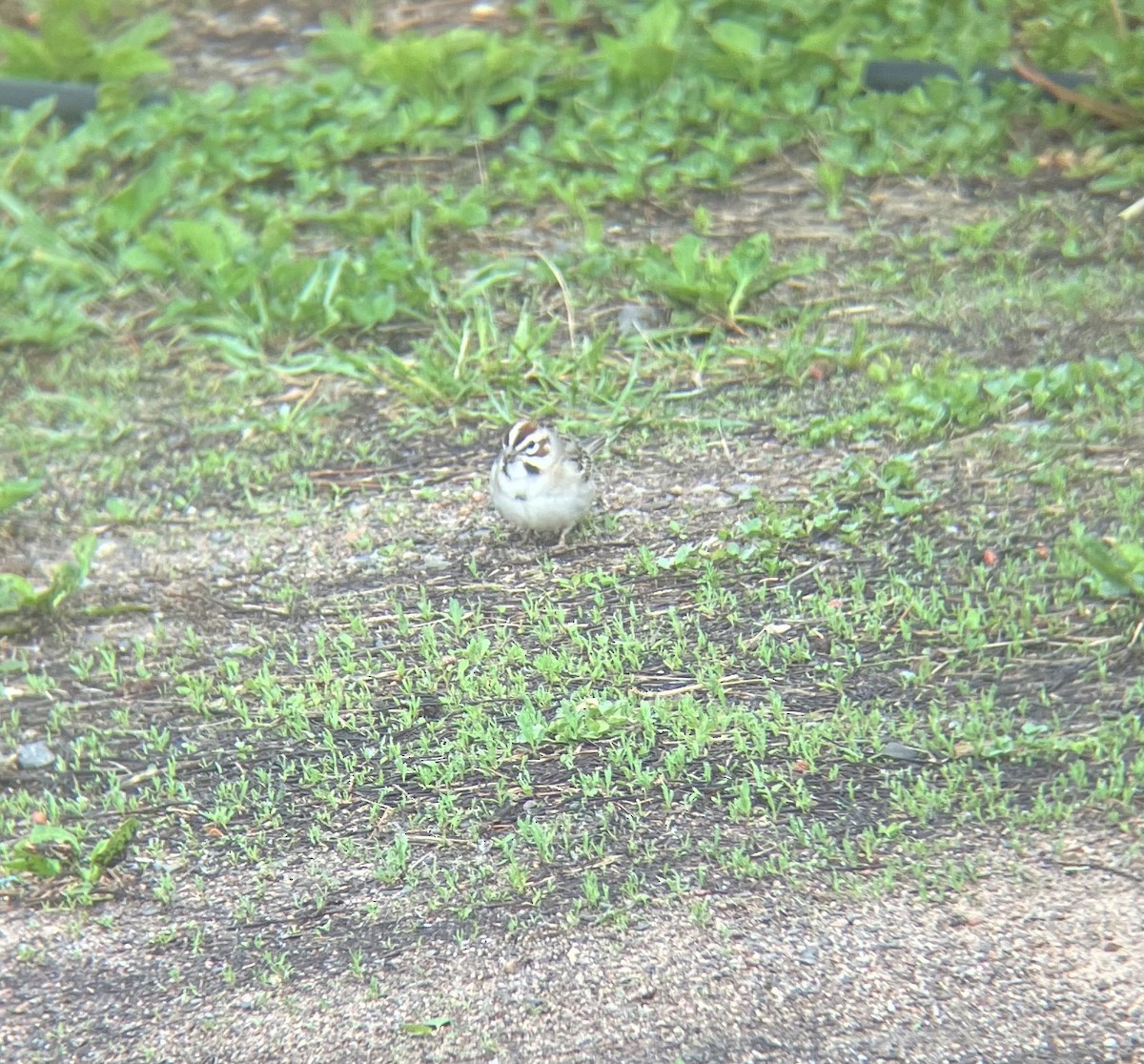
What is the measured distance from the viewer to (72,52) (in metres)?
8.51

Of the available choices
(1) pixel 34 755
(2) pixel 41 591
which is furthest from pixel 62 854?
(2) pixel 41 591

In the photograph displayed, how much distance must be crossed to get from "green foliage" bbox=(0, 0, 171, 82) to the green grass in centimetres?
33

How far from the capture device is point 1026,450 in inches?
225

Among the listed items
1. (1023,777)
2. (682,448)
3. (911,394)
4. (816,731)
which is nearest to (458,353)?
(682,448)

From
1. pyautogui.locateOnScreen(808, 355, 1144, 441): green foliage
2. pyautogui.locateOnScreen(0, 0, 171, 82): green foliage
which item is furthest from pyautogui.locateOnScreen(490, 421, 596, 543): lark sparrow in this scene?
pyautogui.locateOnScreen(0, 0, 171, 82): green foliage

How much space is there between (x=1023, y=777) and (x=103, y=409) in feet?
14.2

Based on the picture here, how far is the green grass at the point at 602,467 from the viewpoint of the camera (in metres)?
4.26

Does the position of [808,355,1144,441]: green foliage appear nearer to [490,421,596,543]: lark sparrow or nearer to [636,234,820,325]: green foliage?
[636,234,820,325]: green foliage

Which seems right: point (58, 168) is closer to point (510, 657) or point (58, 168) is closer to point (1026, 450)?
point (510, 657)

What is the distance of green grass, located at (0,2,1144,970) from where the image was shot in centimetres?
426

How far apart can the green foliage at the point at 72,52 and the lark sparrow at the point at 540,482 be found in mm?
4172

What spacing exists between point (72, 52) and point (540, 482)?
192 inches

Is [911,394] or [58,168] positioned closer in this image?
[911,394]

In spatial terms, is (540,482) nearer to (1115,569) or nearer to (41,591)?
(41,591)
